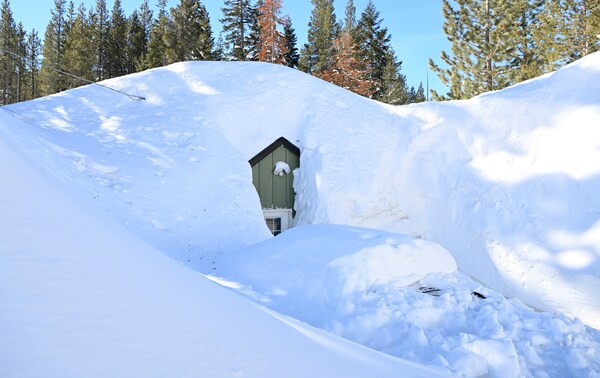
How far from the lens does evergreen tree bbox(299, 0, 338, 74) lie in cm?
3042

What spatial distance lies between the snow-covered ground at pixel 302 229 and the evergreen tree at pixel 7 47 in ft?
90.6

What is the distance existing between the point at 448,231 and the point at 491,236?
4.40 ft

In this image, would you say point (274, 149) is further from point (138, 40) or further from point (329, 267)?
point (138, 40)

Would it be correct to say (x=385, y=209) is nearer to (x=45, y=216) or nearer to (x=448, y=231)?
(x=448, y=231)

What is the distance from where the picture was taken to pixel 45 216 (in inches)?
91.8

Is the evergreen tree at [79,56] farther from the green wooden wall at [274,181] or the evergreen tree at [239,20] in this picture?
the green wooden wall at [274,181]

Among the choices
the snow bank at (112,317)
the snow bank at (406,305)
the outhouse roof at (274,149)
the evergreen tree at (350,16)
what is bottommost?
the snow bank at (406,305)

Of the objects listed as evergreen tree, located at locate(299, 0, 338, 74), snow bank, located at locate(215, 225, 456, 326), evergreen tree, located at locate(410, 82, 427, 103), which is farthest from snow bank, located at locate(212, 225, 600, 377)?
evergreen tree, located at locate(410, 82, 427, 103)

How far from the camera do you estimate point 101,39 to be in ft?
104

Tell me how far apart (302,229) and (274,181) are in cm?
565

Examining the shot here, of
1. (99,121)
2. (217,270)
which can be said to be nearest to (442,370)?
(217,270)

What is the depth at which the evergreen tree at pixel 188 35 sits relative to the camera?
26.6 metres

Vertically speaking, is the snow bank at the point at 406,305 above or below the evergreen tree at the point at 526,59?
below

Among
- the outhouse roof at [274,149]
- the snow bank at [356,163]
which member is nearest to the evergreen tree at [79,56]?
the snow bank at [356,163]
